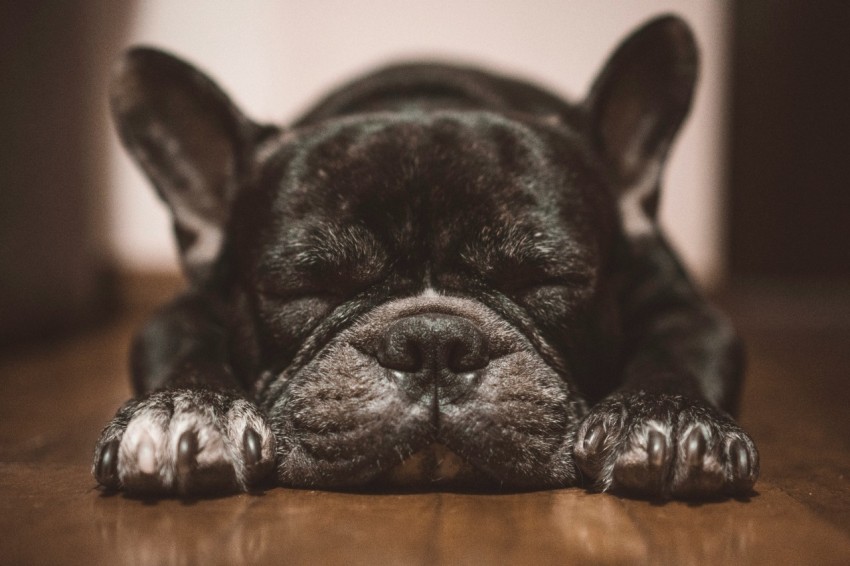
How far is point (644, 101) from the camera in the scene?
6.58 ft

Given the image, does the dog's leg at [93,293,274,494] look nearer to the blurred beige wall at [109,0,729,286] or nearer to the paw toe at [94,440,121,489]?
the paw toe at [94,440,121,489]

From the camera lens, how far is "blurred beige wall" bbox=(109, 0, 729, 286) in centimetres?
448

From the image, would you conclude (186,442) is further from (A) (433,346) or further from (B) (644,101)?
(B) (644,101)

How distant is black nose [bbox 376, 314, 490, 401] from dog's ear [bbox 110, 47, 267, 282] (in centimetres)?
77

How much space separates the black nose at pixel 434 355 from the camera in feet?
4.40

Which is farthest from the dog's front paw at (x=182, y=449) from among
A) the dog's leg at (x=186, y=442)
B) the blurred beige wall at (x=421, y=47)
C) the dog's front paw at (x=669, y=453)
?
the blurred beige wall at (x=421, y=47)

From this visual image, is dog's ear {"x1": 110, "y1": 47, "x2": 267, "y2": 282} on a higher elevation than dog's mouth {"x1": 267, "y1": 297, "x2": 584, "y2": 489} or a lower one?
higher

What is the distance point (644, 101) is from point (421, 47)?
108 inches

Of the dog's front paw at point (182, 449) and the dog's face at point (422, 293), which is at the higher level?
the dog's face at point (422, 293)

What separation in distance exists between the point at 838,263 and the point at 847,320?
898 millimetres

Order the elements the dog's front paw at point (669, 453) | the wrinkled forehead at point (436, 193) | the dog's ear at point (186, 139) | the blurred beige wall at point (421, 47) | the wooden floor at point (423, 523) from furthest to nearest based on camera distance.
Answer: the blurred beige wall at point (421, 47), the dog's ear at point (186, 139), the wrinkled forehead at point (436, 193), the dog's front paw at point (669, 453), the wooden floor at point (423, 523)

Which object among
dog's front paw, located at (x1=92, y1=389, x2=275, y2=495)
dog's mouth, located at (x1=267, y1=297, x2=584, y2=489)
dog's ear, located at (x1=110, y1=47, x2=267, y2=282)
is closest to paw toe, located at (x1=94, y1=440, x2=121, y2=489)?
dog's front paw, located at (x1=92, y1=389, x2=275, y2=495)

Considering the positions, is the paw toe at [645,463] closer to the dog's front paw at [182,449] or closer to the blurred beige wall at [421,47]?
the dog's front paw at [182,449]

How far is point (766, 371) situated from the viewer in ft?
8.97
